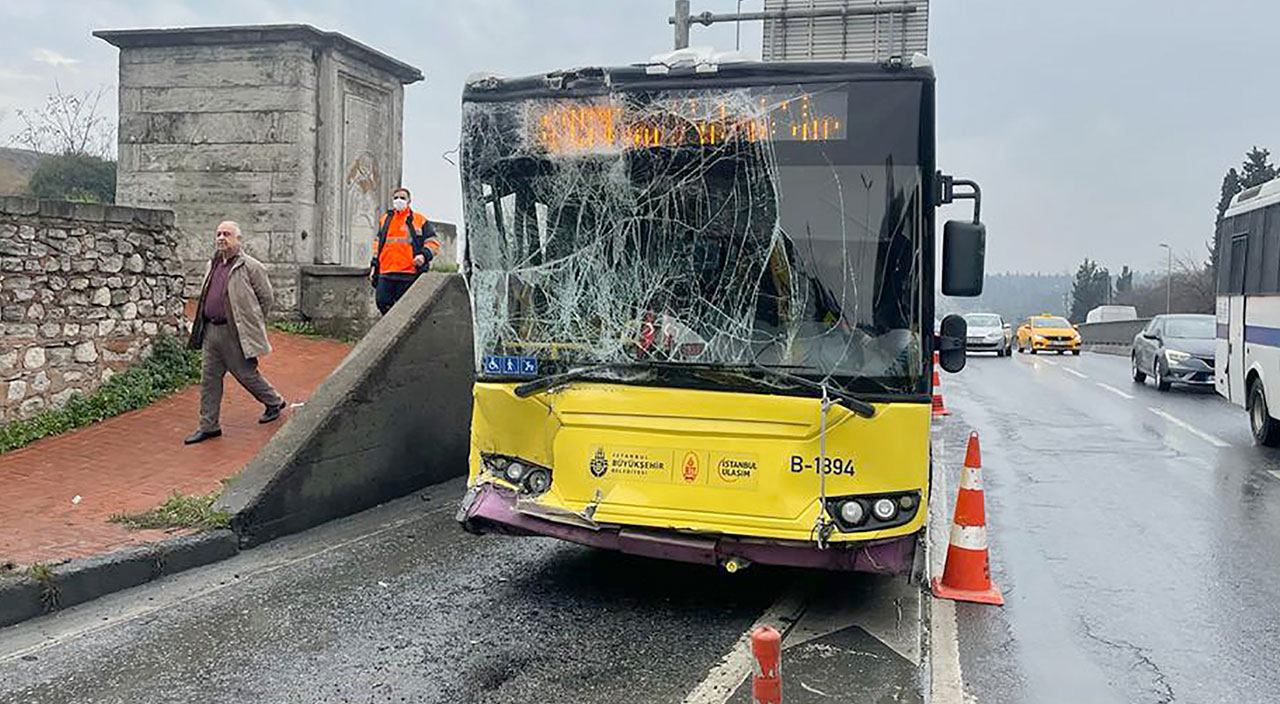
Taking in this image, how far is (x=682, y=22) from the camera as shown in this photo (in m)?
18.4

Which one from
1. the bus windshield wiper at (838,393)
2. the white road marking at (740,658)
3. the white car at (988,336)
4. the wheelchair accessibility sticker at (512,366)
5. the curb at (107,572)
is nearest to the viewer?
the white road marking at (740,658)

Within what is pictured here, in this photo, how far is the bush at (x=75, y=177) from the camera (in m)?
17.1

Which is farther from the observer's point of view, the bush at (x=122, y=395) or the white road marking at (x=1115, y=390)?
the white road marking at (x=1115, y=390)

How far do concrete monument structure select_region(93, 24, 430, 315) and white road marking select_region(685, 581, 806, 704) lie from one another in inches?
347

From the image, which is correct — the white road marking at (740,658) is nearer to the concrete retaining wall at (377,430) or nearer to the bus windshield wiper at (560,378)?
the bus windshield wiper at (560,378)

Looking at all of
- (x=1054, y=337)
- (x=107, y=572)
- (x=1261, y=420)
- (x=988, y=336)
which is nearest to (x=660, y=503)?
(x=107, y=572)

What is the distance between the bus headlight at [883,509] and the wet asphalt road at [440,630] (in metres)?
0.64

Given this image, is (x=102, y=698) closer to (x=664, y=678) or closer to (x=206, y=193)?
(x=664, y=678)

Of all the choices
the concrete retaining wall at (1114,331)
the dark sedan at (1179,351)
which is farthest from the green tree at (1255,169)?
the dark sedan at (1179,351)

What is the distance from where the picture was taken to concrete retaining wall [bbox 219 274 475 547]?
6.91 m

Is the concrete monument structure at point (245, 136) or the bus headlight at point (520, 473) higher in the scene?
the concrete monument structure at point (245, 136)

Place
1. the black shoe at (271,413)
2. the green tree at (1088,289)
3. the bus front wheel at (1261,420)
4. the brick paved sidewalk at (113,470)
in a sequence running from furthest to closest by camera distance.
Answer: the green tree at (1088,289) → the bus front wheel at (1261,420) → the black shoe at (271,413) → the brick paved sidewalk at (113,470)

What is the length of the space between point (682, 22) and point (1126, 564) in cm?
1411

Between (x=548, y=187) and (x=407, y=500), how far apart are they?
12.4ft
